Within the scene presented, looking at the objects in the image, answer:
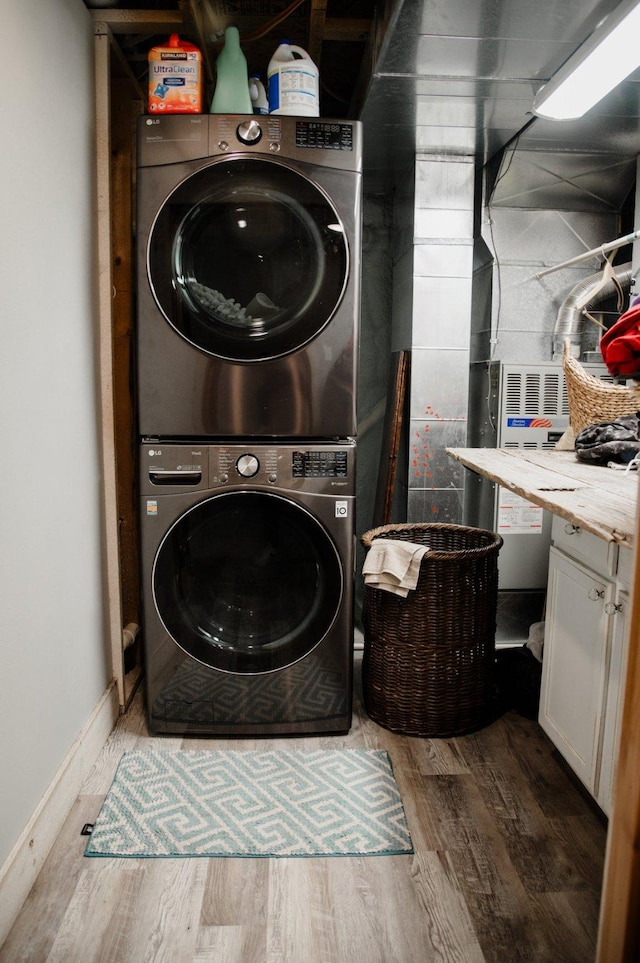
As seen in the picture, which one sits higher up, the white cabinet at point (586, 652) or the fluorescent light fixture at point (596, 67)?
the fluorescent light fixture at point (596, 67)

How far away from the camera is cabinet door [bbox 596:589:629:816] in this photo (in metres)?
1.51

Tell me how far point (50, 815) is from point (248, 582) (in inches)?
32.4

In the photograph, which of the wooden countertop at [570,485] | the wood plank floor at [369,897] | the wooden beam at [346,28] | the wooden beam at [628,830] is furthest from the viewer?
the wooden beam at [346,28]

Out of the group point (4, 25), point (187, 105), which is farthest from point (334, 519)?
point (4, 25)

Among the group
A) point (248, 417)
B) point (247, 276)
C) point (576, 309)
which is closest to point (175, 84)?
point (247, 276)

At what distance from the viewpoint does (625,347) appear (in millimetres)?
1767

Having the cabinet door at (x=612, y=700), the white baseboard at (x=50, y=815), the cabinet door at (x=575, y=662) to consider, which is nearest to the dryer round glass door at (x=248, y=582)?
the white baseboard at (x=50, y=815)

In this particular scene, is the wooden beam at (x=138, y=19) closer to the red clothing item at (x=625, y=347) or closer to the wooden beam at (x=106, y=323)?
the wooden beam at (x=106, y=323)

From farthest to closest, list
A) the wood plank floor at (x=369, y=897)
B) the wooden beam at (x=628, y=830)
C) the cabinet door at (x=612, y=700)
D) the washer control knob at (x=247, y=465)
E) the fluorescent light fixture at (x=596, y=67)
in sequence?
the washer control knob at (x=247, y=465) < the fluorescent light fixture at (x=596, y=67) < the cabinet door at (x=612, y=700) < the wood plank floor at (x=369, y=897) < the wooden beam at (x=628, y=830)

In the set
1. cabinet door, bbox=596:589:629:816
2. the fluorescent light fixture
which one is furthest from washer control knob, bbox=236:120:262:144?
cabinet door, bbox=596:589:629:816

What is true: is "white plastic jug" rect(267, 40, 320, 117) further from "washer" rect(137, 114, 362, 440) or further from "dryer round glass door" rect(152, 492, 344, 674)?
"dryer round glass door" rect(152, 492, 344, 674)

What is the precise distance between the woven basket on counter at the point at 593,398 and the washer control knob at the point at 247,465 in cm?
99

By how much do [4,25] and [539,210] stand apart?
Answer: 2.27m

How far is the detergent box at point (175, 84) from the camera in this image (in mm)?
2072
